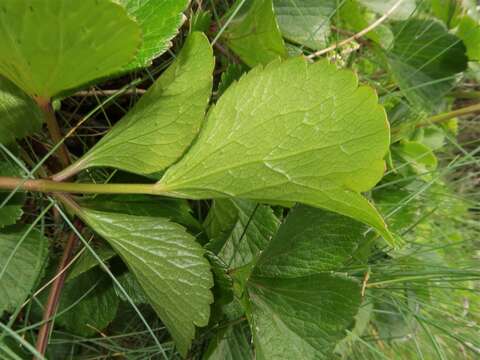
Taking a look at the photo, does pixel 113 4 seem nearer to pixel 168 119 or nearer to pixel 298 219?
pixel 168 119

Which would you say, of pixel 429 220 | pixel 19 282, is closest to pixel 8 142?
pixel 19 282

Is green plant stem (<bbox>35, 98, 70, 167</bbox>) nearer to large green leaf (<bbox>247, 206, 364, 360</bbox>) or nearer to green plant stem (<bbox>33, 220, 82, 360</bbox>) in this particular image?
green plant stem (<bbox>33, 220, 82, 360</bbox>)

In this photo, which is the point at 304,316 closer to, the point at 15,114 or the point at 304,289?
the point at 304,289

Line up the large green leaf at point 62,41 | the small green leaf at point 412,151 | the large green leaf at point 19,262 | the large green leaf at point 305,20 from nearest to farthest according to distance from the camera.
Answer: the large green leaf at point 62,41, the large green leaf at point 19,262, the large green leaf at point 305,20, the small green leaf at point 412,151

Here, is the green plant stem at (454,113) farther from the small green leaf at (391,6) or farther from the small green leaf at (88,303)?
the small green leaf at (88,303)

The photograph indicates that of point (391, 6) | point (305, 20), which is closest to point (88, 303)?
point (305, 20)

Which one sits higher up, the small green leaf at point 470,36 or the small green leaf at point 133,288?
the small green leaf at point 133,288

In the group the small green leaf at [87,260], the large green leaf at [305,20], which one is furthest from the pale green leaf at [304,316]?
the large green leaf at [305,20]
